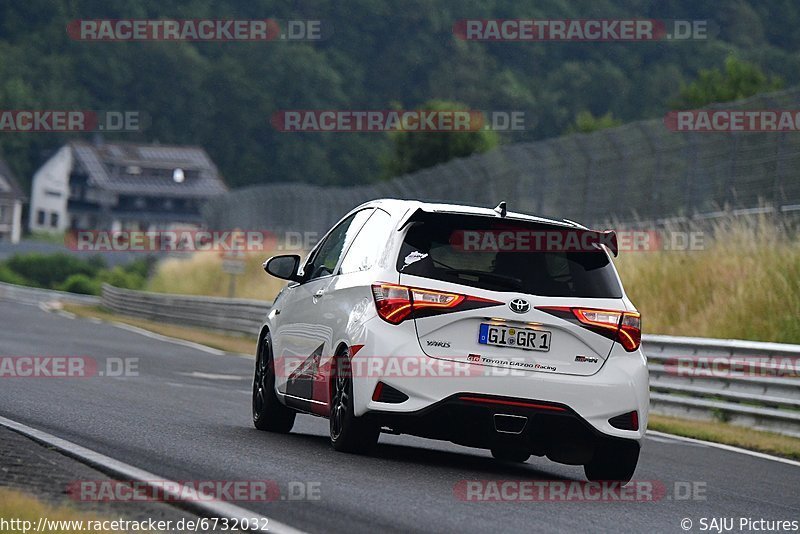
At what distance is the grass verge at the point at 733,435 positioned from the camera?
13.9m

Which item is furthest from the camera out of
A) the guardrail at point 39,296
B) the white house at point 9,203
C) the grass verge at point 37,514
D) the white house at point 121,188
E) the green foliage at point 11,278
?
the white house at point 121,188

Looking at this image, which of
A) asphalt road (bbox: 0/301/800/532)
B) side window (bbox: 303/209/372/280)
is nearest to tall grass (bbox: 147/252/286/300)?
asphalt road (bbox: 0/301/800/532)

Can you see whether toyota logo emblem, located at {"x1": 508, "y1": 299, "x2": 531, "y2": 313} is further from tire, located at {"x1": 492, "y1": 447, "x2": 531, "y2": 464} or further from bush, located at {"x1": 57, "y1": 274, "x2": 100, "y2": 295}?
bush, located at {"x1": 57, "y1": 274, "x2": 100, "y2": 295}

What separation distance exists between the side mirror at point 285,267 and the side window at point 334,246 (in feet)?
0.33

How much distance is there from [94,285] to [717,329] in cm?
6677

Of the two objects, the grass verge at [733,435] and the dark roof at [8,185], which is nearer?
the grass verge at [733,435]

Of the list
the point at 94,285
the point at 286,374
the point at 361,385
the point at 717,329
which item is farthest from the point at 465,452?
the point at 94,285

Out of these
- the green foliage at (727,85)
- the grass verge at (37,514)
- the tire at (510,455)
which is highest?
the green foliage at (727,85)

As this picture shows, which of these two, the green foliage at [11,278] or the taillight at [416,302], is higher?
the green foliage at [11,278]

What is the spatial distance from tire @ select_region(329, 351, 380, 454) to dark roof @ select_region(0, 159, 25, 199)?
128 metres

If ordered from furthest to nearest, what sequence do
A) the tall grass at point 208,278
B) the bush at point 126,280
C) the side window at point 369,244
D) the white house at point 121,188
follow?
1. the white house at point 121,188
2. the bush at point 126,280
3. the tall grass at point 208,278
4. the side window at point 369,244

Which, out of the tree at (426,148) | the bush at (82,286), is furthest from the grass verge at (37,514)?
the tree at (426,148)

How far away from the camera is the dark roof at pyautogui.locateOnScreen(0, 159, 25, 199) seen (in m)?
134

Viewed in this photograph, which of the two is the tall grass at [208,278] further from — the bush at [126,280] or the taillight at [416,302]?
the taillight at [416,302]
